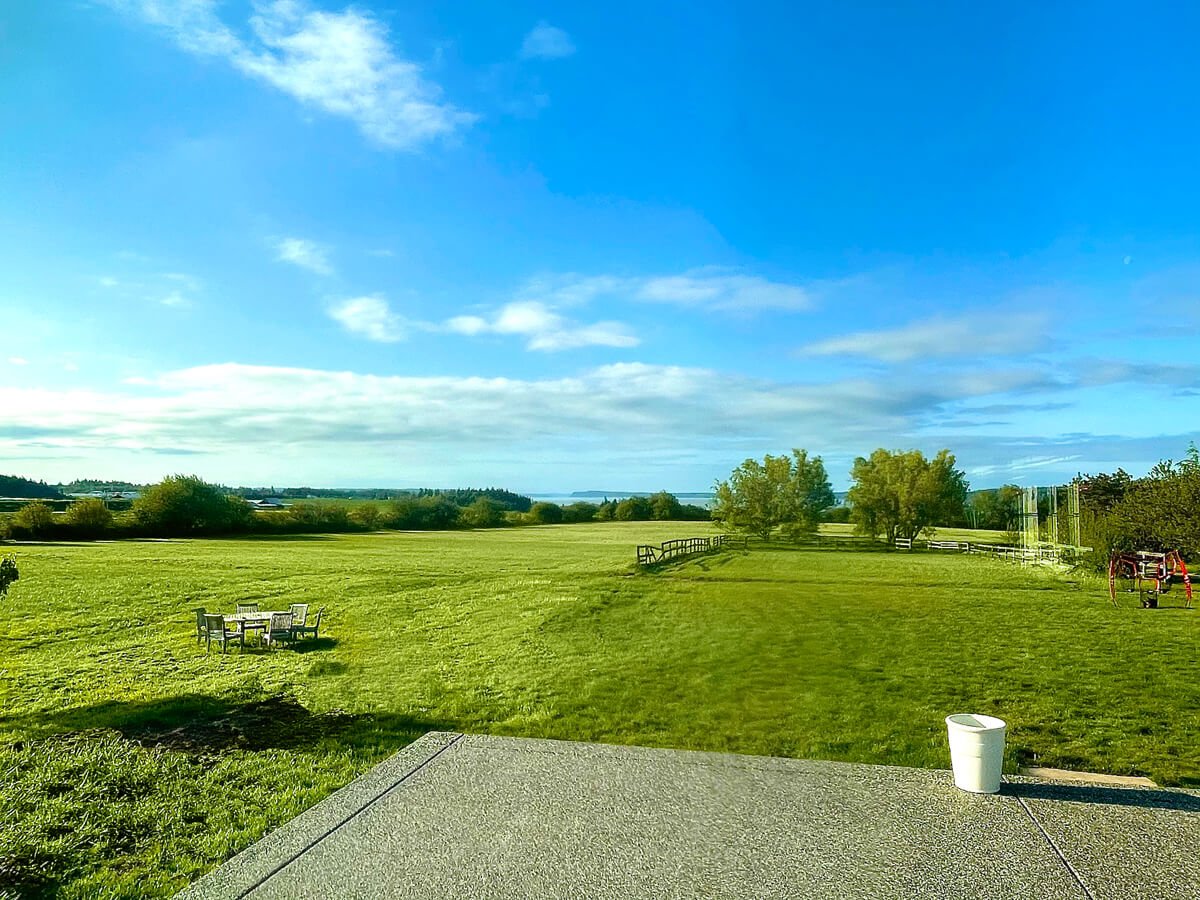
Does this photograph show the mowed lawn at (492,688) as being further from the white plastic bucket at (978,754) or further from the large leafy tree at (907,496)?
the large leafy tree at (907,496)

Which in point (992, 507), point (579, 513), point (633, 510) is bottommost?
point (579, 513)

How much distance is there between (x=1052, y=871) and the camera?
4785mm

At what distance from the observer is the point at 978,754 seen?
19.7ft

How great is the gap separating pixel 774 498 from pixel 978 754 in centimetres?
5072

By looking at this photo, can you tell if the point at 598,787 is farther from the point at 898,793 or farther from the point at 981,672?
the point at 981,672

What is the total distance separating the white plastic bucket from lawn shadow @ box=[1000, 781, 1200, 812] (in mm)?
237

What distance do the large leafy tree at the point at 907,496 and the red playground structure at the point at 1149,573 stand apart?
27.6 metres

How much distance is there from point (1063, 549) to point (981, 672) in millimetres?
22096

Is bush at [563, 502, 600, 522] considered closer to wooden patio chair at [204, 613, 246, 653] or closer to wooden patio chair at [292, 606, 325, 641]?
wooden patio chair at [292, 606, 325, 641]

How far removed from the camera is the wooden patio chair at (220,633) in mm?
13555

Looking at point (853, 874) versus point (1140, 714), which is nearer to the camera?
point (853, 874)

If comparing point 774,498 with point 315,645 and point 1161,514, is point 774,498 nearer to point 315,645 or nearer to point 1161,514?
point 1161,514

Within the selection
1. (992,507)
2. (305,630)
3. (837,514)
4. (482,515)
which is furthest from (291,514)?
(992,507)

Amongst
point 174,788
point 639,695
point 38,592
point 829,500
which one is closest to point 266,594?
point 38,592
